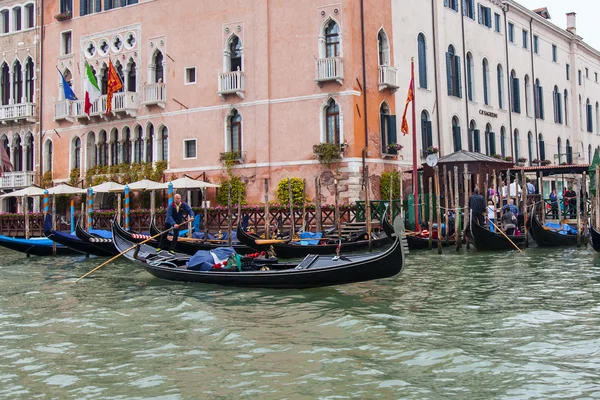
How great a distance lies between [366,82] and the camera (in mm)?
17781

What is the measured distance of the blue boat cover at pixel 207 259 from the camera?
9430 mm

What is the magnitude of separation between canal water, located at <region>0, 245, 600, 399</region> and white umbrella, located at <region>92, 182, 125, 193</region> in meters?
9.22

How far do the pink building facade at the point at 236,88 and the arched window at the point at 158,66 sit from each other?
0.04 metres

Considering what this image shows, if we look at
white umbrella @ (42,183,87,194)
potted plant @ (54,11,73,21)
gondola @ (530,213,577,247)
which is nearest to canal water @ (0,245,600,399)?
gondola @ (530,213,577,247)

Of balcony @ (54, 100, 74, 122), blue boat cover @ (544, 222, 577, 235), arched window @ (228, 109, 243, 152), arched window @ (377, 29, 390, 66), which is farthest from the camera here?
balcony @ (54, 100, 74, 122)

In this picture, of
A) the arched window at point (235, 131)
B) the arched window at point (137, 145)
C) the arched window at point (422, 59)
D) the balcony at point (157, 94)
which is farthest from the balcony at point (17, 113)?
the arched window at point (422, 59)

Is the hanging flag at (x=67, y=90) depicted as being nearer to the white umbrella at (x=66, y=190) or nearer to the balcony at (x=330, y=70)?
the white umbrella at (x=66, y=190)

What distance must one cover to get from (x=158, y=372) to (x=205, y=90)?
49.3 ft

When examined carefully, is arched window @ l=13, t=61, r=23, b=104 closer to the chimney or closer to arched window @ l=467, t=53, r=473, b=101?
arched window @ l=467, t=53, r=473, b=101

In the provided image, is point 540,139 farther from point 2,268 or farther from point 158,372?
point 158,372

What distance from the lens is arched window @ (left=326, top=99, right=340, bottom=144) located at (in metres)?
17.6

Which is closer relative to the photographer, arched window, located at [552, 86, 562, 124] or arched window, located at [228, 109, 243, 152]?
arched window, located at [228, 109, 243, 152]

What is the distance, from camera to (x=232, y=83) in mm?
18734

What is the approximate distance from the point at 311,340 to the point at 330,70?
12.2 meters
